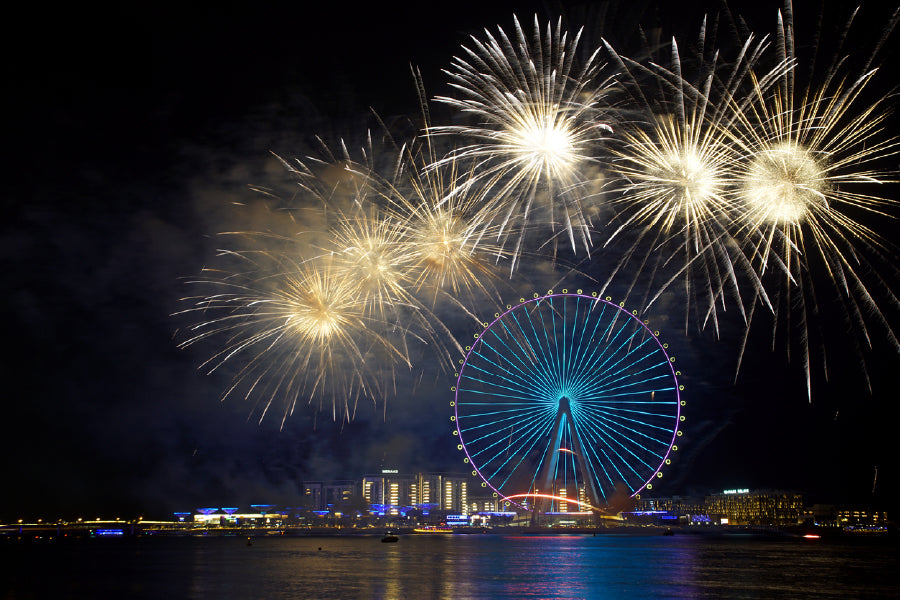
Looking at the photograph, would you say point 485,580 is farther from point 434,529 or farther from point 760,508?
point 760,508

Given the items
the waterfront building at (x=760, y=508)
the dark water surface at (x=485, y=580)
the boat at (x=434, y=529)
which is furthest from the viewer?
the boat at (x=434, y=529)

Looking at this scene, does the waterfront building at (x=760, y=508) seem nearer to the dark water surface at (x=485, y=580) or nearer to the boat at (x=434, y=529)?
the boat at (x=434, y=529)

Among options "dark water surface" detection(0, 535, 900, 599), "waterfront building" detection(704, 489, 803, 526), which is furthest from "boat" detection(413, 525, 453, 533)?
"dark water surface" detection(0, 535, 900, 599)

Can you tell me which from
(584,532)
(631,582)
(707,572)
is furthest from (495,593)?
(584,532)

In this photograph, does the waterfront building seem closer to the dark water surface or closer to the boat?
the boat

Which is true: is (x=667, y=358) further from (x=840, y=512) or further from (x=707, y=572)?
(x=840, y=512)

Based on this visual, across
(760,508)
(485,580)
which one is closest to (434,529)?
(760,508)

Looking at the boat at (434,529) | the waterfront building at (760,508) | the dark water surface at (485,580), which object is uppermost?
the dark water surface at (485,580)

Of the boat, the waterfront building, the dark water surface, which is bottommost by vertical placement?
the boat

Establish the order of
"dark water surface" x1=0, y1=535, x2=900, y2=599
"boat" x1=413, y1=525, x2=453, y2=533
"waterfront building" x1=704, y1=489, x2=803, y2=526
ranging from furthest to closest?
"boat" x1=413, y1=525, x2=453, y2=533 → "waterfront building" x1=704, y1=489, x2=803, y2=526 → "dark water surface" x1=0, y1=535, x2=900, y2=599

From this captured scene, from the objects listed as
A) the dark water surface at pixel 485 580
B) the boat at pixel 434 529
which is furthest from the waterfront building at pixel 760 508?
the dark water surface at pixel 485 580

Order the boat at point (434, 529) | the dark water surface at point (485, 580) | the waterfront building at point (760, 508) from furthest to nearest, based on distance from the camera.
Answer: the boat at point (434, 529) → the waterfront building at point (760, 508) → the dark water surface at point (485, 580)
